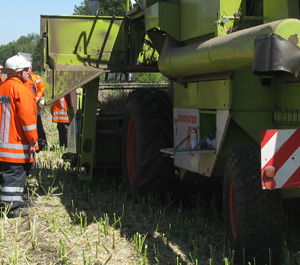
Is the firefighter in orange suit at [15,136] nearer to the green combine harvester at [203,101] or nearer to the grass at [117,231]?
the grass at [117,231]

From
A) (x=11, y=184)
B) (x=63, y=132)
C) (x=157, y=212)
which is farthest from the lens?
(x=63, y=132)

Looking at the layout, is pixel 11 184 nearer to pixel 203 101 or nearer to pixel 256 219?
pixel 203 101

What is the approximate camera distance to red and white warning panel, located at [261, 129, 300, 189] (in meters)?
3.87

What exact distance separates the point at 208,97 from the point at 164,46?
3.31 feet

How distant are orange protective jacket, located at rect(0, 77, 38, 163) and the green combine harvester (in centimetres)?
38

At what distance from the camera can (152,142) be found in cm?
617

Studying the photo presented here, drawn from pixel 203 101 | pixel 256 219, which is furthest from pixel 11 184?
pixel 256 219

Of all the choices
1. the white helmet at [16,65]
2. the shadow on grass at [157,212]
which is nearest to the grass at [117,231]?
the shadow on grass at [157,212]

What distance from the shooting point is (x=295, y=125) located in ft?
14.2

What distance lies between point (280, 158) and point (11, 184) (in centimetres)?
301

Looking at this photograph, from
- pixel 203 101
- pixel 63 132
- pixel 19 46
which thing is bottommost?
pixel 63 132

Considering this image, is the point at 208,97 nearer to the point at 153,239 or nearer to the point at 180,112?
the point at 180,112

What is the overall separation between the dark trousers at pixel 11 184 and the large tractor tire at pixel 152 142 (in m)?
1.22

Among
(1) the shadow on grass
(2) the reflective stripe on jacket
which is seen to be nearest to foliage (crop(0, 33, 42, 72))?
(2) the reflective stripe on jacket
